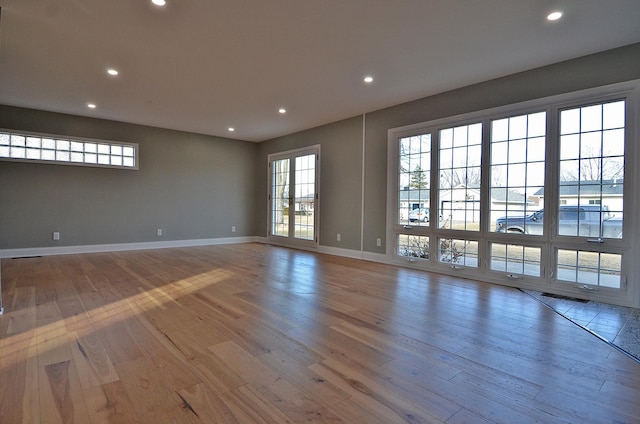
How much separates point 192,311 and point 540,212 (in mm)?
3942

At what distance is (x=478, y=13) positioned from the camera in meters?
2.73

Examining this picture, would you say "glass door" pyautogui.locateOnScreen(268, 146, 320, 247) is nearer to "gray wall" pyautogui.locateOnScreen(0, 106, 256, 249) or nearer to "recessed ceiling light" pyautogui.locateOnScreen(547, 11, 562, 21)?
"gray wall" pyautogui.locateOnScreen(0, 106, 256, 249)

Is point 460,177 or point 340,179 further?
point 340,179

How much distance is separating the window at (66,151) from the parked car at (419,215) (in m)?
5.56

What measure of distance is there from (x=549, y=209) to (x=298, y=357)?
339 centimetres

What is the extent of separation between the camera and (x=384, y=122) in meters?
5.39

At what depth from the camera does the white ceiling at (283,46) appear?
270 centimetres

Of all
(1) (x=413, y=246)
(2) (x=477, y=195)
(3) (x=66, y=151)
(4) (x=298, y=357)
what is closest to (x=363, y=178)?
(1) (x=413, y=246)

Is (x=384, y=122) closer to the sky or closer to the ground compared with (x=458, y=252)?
closer to the sky

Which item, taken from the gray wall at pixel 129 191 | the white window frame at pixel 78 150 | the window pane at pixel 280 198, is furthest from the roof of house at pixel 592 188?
the white window frame at pixel 78 150

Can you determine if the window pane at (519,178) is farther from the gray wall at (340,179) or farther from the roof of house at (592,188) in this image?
the gray wall at (340,179)

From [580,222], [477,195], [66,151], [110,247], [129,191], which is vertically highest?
[66,151]

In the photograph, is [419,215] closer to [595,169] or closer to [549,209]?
[549,209]

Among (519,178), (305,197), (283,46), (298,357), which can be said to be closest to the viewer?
(298,357)
